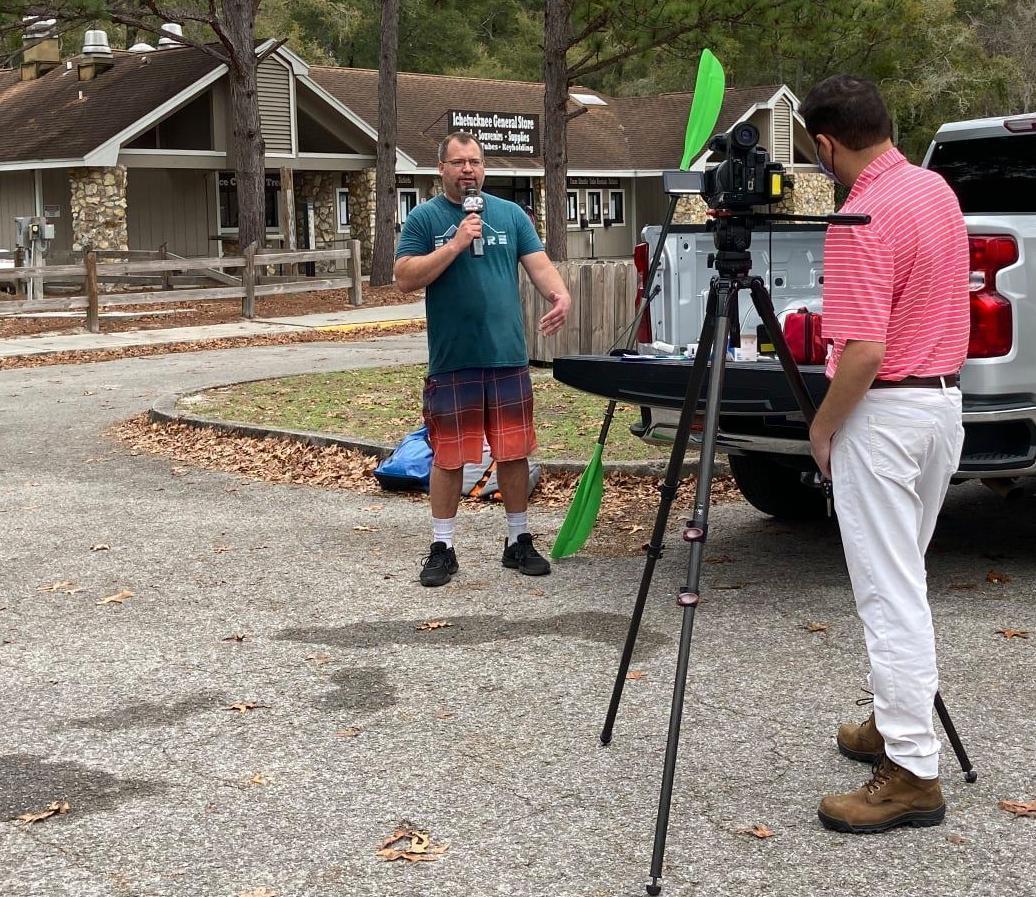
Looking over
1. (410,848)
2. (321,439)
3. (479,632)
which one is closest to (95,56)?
(321,439)

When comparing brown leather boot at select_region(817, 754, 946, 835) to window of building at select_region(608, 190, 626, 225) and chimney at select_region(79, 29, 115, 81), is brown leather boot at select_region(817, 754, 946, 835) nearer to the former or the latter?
chimney at select_region(79, 29, 115, 81)

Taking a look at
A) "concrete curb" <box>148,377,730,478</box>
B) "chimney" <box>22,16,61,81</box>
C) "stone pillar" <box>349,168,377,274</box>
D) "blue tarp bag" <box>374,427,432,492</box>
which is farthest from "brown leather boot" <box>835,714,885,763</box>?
"chimney" <box>22,16,61,81</box>

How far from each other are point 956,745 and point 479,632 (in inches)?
90.4

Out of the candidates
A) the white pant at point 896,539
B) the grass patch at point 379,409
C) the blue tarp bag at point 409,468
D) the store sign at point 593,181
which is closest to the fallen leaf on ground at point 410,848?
the white pant at point 896,539

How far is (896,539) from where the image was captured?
12.7 ft

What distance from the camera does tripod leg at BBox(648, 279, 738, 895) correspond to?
361 cm

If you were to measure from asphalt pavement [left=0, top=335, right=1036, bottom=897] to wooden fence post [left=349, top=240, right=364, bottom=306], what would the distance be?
19537 millimetres

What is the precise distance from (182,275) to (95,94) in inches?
232

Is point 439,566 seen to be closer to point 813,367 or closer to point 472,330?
point 472,330

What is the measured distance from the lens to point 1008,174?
7.20 metres

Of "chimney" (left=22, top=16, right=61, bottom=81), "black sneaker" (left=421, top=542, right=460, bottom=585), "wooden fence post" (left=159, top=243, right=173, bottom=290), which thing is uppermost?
"chimney" (left=22, top=16, right=61, bottom=81)

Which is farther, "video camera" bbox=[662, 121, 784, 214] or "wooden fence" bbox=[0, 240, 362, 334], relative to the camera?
"wooden fence" bbox=[0, 240, 362, 334]

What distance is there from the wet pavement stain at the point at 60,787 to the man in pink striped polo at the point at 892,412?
2.02 metres

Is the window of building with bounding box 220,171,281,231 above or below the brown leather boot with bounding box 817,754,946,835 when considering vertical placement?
above
